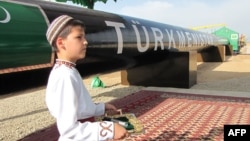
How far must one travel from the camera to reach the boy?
1783mm

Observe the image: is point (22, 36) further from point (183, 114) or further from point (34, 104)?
point (34, 104)

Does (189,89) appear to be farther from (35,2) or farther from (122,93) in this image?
(35,2)

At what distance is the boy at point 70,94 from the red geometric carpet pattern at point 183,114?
2.73 m

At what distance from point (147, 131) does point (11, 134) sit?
7.57 feet

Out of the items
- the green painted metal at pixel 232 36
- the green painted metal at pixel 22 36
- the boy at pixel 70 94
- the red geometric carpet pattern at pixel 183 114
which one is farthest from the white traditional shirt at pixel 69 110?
the green painted metal at pixel 232 36

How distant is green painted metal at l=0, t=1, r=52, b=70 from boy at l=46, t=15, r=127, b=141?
1955 millimetres

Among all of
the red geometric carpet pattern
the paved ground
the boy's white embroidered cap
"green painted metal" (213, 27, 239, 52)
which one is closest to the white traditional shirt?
the boy's white embroidered cap

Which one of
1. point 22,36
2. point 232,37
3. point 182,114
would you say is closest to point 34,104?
point 182,114

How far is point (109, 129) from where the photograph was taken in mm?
1831

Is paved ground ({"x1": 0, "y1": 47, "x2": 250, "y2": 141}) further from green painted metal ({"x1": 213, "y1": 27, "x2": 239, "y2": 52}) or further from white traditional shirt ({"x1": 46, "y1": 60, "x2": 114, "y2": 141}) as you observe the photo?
green painted metal ({"x1": 213, "y1": 27, "x2": 239, "y2": 52})

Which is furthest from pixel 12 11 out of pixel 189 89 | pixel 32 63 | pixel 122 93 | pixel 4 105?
pixel 189 89

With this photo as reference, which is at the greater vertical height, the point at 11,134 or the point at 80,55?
the point at 80,55

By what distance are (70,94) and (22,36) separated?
2368mm

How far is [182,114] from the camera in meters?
6.02
